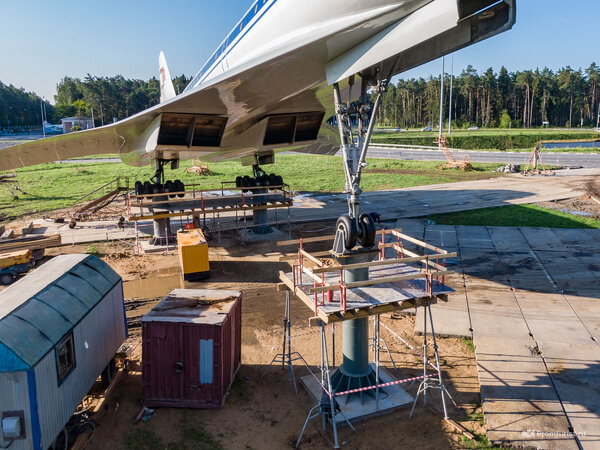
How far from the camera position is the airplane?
26.3 ft

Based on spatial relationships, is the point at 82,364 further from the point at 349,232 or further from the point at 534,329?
the point at 534,329

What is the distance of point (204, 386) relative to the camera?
8.56 m

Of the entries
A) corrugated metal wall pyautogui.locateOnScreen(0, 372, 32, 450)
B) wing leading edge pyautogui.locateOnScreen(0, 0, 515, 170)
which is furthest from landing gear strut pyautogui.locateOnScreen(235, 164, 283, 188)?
corrugated metal wall pyautogui.locateOnScreen(0, 372, 32, 450)

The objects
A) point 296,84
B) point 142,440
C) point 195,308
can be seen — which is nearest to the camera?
point 142,440

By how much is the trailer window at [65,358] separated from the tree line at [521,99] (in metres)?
122

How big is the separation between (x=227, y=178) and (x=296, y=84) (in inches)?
1186

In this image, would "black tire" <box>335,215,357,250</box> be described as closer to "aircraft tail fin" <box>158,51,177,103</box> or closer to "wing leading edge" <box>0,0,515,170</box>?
"wing leading edge" <box>0,0,515,170</box>

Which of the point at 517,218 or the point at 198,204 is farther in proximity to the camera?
the point at 517,218

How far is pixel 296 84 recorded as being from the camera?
42.9 ft

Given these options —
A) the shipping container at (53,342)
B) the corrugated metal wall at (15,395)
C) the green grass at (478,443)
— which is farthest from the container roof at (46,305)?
the green grass at (478,443)

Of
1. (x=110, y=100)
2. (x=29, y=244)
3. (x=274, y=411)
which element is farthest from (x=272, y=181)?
(x=110, y=100)

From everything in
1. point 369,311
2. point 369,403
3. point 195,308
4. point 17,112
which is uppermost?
point 17,112

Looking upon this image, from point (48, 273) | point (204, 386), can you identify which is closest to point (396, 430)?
point (204, 386)

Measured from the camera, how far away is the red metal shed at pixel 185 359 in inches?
333
